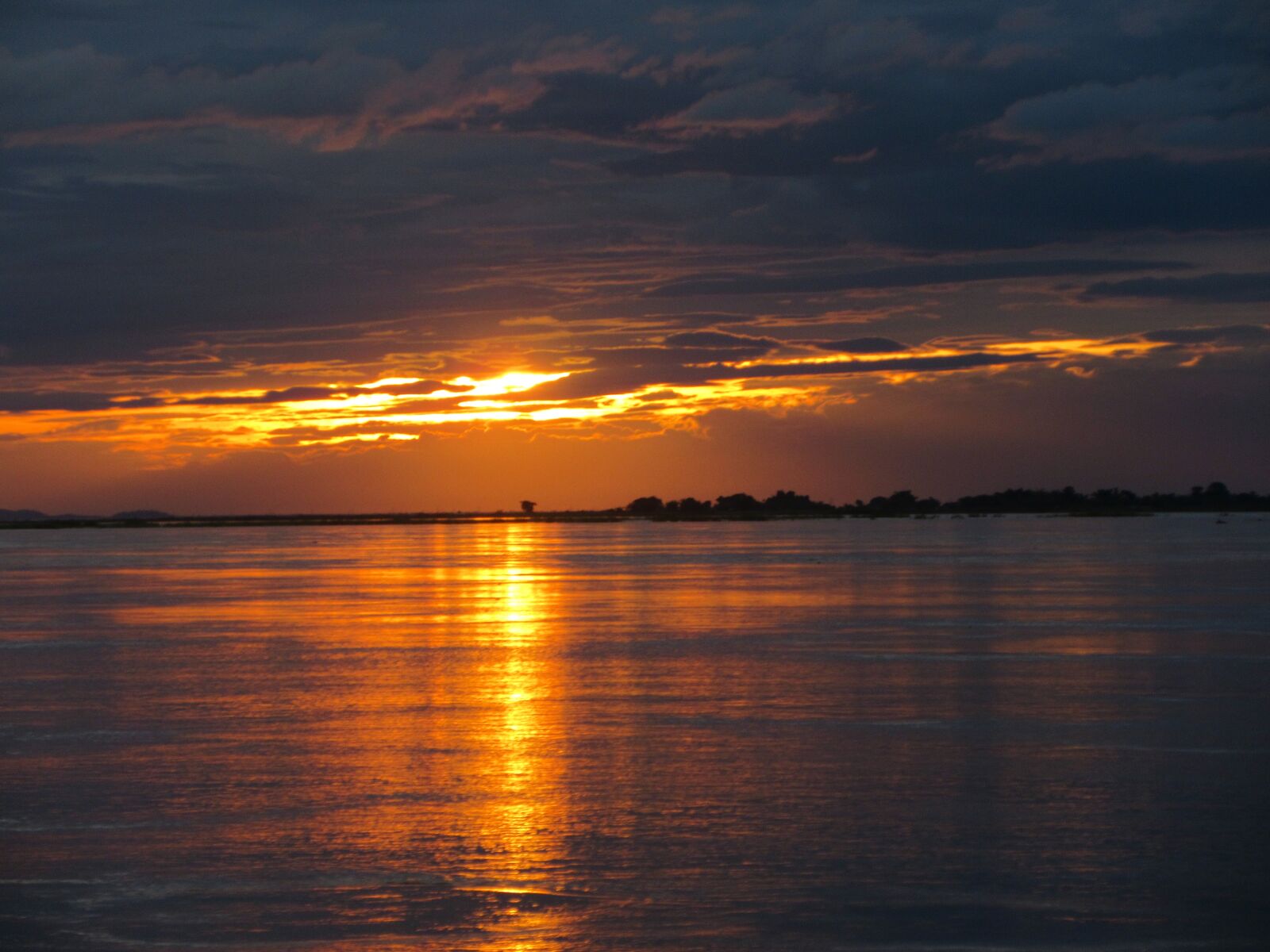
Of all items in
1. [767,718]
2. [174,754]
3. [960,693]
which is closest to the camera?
[174,754]

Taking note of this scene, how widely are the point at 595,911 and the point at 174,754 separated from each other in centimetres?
776

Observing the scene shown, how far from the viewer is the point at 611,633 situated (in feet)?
98.2

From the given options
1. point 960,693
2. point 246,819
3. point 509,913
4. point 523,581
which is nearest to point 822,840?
point 509,913

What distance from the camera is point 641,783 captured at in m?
14.2

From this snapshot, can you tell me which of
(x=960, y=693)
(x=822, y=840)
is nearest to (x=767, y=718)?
(x=960, y=693)

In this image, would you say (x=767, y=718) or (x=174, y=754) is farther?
(x=767, y=718)

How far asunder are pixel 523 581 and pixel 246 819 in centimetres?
4144

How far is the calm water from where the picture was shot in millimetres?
9789

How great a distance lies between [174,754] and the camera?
16.0m

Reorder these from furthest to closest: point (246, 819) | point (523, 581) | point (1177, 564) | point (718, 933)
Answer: point (1177, 564) < point (523, 581) < point (246, 819) < point (718, 933)

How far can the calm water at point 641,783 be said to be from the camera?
385 inches

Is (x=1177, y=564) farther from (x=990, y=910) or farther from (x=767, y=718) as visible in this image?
(x=990, y=910)

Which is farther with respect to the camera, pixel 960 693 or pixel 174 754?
pixel 960 693

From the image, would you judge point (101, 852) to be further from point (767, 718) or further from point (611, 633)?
point (611, 633)
